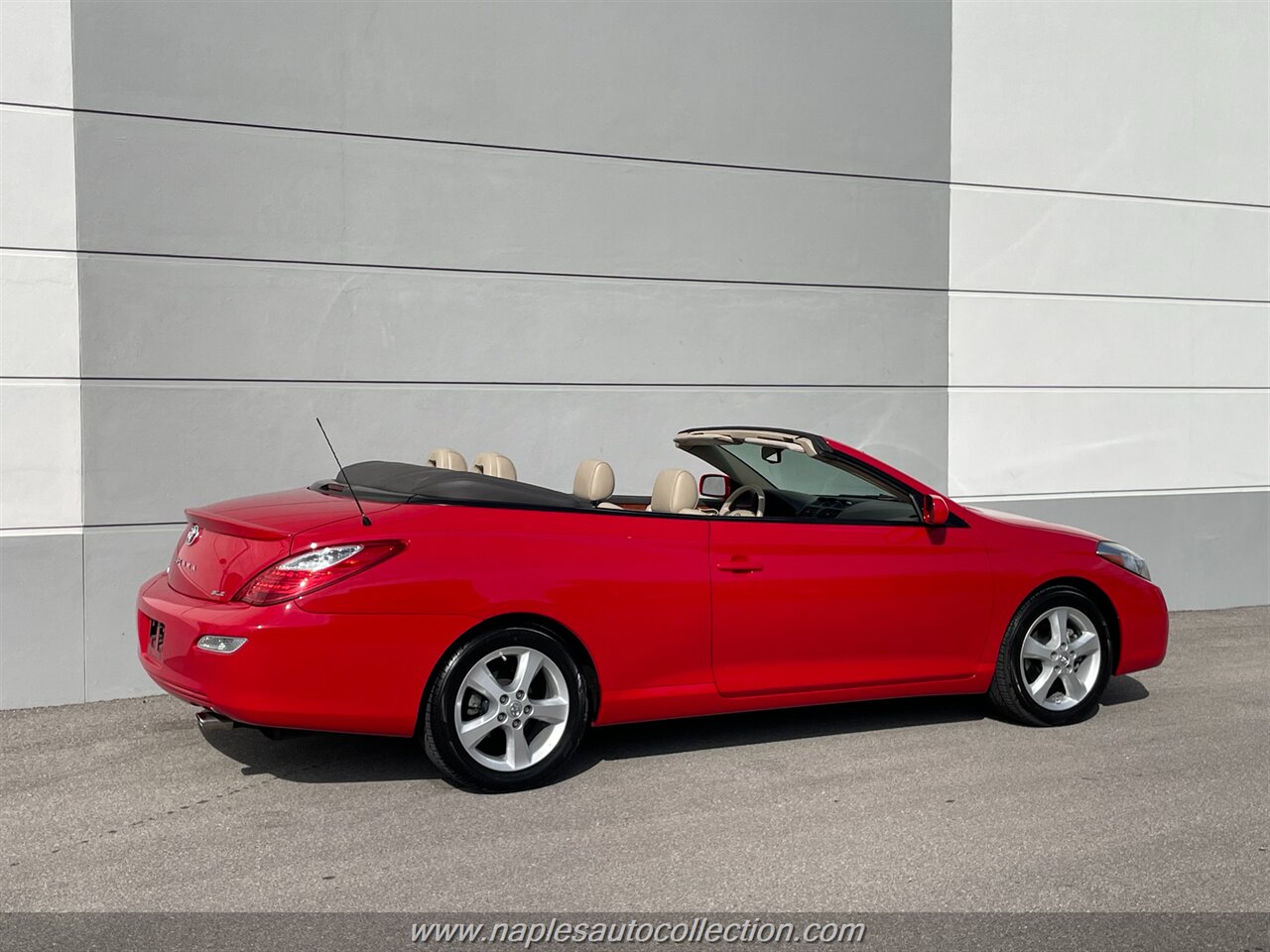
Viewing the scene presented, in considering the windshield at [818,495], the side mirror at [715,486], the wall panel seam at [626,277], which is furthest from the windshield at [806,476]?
the wall panel seam at [626,277]

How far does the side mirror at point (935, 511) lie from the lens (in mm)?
6039

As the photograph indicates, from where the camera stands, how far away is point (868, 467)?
6.05m

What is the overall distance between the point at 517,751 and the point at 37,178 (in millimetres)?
4186

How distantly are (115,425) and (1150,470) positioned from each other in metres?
7.42

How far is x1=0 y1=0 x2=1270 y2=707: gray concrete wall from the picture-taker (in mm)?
7004

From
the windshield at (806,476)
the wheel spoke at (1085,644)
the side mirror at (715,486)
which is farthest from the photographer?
the windshield at (806,476)

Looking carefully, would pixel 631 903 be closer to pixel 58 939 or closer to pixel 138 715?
pixel 58 939

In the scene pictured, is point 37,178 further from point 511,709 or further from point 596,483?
point 511,709

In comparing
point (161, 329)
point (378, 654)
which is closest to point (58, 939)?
point (378, 654)

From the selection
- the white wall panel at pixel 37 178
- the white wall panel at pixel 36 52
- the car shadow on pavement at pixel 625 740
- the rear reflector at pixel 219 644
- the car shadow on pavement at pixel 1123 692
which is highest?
the white wall panel at pixel 36 52

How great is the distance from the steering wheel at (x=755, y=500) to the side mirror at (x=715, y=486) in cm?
43

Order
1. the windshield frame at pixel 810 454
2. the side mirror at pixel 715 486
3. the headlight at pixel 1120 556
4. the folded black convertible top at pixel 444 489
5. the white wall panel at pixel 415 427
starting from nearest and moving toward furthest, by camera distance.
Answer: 1. the folded black convertible top at pixel 444 489
2. the windshield frame at pixel 810 454
3. the headlight at pixel 1120 556
4. the side mirror at pixel 715 486
5. the white wall panel at pixel 415 427

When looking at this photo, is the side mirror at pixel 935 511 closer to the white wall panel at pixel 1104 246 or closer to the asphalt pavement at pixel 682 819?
the asphalt pavement at pixel 682 819

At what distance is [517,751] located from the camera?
5.11m
